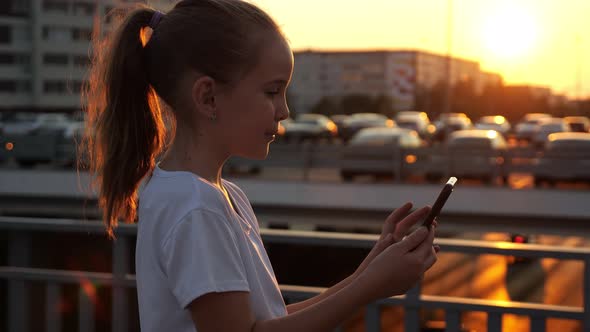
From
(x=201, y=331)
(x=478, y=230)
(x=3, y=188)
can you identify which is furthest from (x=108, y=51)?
(x=3, y=188)

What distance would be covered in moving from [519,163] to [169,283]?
793 inches

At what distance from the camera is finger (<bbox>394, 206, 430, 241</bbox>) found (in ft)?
5.95

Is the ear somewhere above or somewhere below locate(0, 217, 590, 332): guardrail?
above

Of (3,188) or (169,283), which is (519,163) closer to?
(3,188)

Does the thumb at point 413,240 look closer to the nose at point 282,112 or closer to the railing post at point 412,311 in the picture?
the nose at point 282,112

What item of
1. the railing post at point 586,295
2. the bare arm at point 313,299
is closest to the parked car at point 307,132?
the railing post at point 586,295

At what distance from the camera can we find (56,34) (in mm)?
92938

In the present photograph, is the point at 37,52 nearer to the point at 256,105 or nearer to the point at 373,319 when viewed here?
the point at 373,319

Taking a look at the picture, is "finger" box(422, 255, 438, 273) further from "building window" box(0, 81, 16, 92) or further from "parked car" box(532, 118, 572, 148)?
"building window" box(0, 81, 16, 92)

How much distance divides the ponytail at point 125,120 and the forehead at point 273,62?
0.29 meters

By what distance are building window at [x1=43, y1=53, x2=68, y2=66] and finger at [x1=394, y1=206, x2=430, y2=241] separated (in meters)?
94.7

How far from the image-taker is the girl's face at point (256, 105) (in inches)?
65.3

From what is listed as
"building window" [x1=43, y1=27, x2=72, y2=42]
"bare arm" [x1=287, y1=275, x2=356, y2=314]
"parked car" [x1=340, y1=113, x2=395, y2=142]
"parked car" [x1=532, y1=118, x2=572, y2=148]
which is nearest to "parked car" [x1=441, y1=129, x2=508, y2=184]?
"bare arm" [x1=287, y1=275, x2=356, y2=314]

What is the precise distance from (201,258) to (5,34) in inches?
3701
